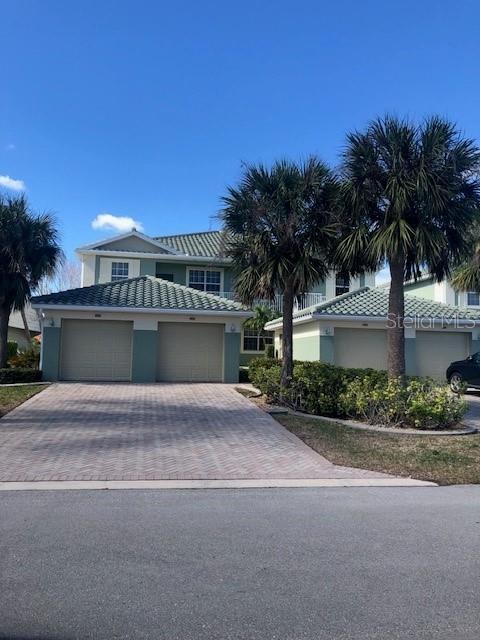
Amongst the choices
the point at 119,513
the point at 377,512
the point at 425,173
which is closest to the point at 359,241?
the point at 425,173

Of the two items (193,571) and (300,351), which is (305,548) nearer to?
(193,571)

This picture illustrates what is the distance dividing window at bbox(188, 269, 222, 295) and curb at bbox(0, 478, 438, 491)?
2270 cm

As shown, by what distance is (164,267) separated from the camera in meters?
29.6

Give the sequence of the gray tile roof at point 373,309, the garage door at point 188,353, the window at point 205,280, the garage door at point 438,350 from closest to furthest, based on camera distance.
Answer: the garage door at point 188,353 < the gray tile roof at point 373,309 < the garage door at point 438,350 < the window at point 205,280

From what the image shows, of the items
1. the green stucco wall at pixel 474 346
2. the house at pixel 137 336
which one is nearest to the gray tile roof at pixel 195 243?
the house at pixel 137 336

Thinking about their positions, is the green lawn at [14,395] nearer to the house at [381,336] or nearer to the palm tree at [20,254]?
the palm tree at [20,254]

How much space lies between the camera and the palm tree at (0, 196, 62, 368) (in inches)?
810

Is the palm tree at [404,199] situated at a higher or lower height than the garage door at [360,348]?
higher

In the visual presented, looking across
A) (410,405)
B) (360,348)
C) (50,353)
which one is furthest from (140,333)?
(410,405)

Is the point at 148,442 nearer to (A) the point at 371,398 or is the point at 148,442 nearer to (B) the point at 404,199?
(A) the point at 371,398

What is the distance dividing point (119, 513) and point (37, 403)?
9210 mm

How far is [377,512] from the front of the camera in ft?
19.9

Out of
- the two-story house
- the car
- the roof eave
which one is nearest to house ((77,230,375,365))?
the two-story house

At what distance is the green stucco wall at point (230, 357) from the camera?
2142cm
